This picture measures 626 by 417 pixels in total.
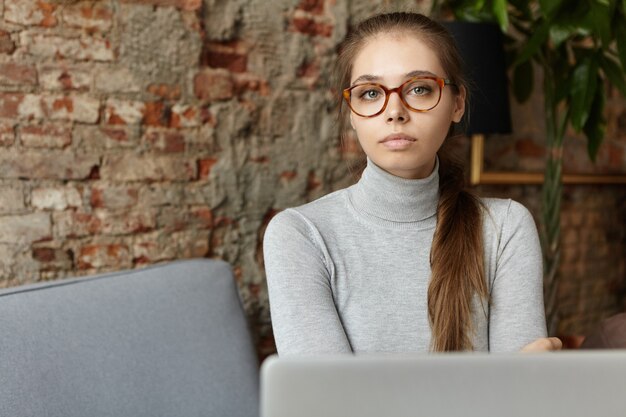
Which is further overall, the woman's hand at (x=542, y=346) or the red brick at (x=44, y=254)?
the red brick at (x=44, y=254)

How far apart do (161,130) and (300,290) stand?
2.86ft

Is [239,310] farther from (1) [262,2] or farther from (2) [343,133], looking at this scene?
(1) [262,2]

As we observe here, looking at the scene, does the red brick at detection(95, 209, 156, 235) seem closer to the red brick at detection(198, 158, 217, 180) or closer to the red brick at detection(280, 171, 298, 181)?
the red brick at detection(198, 158, 217, 180)

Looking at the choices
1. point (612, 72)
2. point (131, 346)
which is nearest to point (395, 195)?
point (131, 346)

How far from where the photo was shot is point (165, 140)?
183 cm

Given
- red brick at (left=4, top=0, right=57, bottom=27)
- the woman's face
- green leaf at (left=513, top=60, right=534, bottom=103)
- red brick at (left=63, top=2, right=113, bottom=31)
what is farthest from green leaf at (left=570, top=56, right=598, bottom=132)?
red brick at (left=4, top=0, right=57, bottom=27)

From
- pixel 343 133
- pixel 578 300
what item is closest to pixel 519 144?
pixel 578 300

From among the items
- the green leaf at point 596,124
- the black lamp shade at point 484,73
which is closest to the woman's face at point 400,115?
the black lamp shade at point 484,73

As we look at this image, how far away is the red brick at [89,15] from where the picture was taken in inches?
65.9

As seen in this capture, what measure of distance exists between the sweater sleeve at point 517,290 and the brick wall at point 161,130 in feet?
2.92

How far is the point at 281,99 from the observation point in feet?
6.57

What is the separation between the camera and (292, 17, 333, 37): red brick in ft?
6.65

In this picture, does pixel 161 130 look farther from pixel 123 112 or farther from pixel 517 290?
pixel 517 290

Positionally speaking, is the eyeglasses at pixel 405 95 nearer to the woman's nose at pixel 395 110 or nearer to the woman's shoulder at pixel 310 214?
the woman's nose at pixel 395 110
